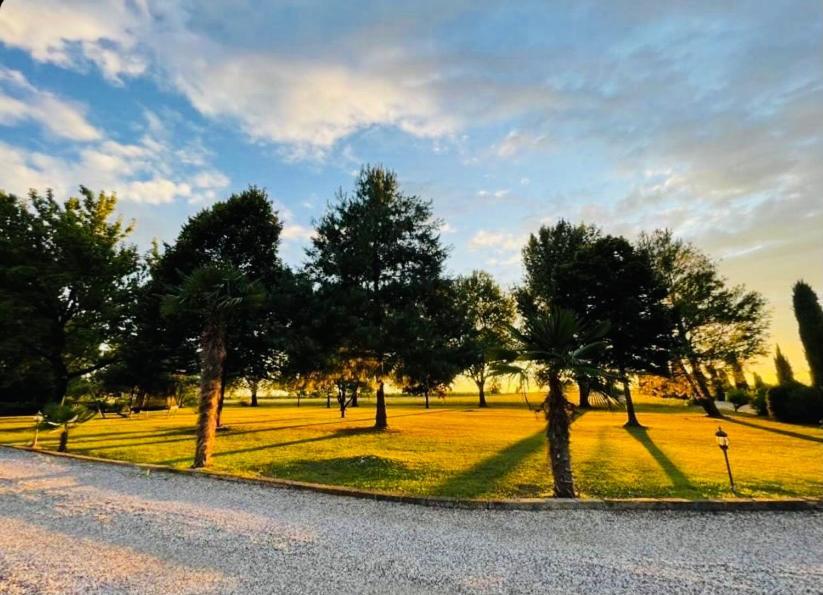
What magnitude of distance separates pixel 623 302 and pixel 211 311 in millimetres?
25170

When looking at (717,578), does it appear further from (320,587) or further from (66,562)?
(66,562)

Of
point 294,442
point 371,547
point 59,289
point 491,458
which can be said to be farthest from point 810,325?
point 59,289

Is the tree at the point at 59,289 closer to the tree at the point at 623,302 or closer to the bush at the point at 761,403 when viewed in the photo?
the tree at the point at 623,302

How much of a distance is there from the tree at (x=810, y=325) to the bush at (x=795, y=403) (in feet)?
2.92

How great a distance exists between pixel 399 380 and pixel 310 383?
17.4 ft

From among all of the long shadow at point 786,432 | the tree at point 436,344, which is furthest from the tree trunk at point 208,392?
the long shadow at point 786,432

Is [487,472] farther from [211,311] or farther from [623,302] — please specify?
[623,302]

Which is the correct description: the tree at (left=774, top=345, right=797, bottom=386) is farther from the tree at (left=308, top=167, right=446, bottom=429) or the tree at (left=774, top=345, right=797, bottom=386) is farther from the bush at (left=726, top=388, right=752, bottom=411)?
the tree at (left=308, top=167, right=446, bottom=429)

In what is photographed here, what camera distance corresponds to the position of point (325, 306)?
20.4m

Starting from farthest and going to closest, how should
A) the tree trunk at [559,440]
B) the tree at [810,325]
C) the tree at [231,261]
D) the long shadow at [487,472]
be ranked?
the tree at [810,325]
the tree at [231,261]
the long shadow at [487,472]
the tree trunk at [559,440]

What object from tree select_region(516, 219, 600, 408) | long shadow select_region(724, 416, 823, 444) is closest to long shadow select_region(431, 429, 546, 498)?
long shadow select_region(724, 416, 823, 444)

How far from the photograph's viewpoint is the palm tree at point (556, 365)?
8625 millimetres

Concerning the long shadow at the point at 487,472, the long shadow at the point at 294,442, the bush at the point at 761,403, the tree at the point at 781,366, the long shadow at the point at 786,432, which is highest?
the tree at the point at 781,366

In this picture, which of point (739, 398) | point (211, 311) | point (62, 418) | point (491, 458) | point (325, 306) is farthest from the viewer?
point (739, 398)
